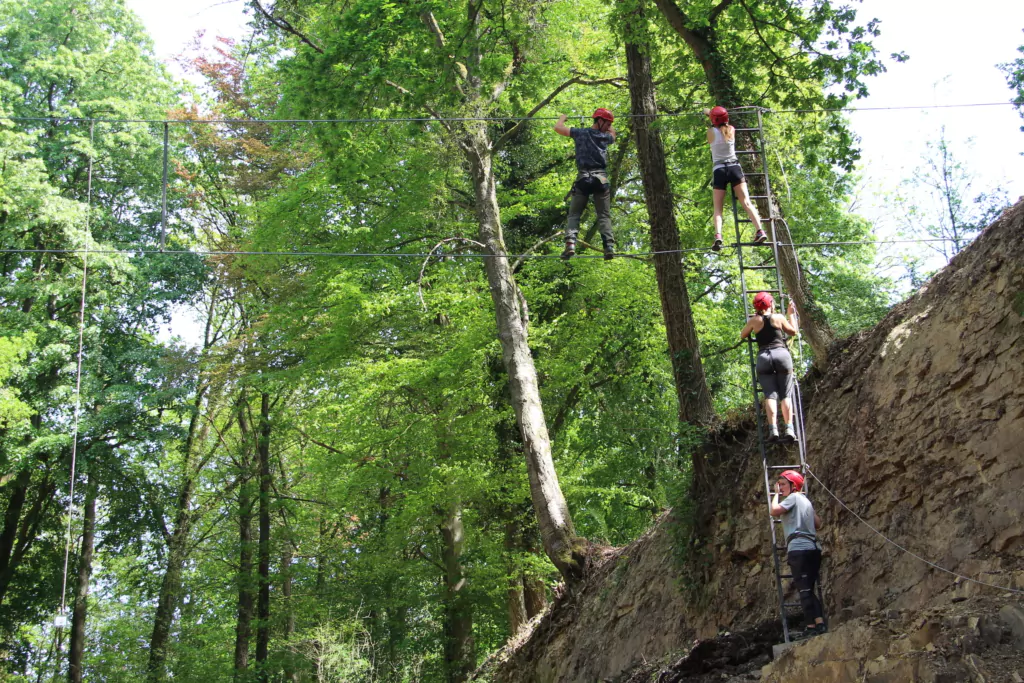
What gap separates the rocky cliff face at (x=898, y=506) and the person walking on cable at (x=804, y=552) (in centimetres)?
54

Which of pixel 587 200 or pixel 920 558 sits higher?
pixel 587 200

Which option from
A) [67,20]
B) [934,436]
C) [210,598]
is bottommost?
[210,598]

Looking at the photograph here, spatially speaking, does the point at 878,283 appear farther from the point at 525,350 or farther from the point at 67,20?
the point at 67,20

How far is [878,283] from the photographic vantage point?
23.2 metres

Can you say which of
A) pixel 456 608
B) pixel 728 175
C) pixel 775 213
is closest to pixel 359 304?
pixel 456 608

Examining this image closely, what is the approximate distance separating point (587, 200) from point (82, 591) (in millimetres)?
20227

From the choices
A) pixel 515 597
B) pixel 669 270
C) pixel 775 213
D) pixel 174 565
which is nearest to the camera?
pixel 775 213

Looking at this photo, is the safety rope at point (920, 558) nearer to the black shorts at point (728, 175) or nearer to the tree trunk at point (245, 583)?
the black shorts at point (728, 175)

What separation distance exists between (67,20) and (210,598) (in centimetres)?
1778

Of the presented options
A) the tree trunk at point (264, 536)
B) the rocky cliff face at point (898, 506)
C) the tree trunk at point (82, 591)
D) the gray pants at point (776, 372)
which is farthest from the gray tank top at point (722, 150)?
the tree trunk at point (82, 591)

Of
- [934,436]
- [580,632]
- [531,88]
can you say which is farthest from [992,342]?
[531,88]

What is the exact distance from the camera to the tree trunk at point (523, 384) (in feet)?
40.3

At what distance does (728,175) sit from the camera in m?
9.20

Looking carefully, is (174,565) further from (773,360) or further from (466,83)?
(773,360)
